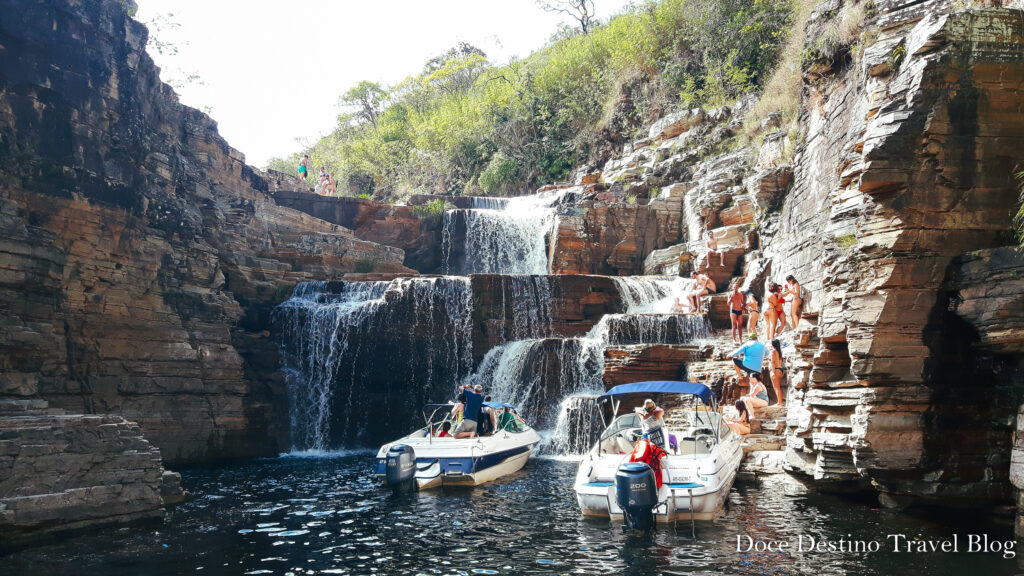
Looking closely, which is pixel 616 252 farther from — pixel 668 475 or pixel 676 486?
pixel 676 486

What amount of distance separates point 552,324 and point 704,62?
63.2ft

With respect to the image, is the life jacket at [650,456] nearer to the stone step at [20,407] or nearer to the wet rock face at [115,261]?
the stone step at [20,407]

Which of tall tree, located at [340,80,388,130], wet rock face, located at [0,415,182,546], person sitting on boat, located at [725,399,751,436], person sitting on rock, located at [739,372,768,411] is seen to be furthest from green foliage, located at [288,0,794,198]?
wet rock face, located at [0,415,182,546]

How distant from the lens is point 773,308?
15492 millimetres

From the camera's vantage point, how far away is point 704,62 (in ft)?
109

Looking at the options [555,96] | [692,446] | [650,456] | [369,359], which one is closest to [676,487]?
[650,456]

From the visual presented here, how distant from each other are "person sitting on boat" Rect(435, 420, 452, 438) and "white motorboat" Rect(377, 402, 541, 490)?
175 millimetres

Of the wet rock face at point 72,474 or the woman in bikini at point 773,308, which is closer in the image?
the wet rock face at point 72,474

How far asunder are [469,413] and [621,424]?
3686 millimetres

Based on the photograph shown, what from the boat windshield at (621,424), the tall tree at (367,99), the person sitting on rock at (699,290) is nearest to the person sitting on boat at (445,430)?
the boat windshield at (621,424)

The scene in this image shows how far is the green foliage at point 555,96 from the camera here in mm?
31594

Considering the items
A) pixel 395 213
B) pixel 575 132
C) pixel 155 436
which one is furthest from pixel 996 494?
pixel 575 132

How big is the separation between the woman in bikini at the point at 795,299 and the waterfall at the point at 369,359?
9.92 m

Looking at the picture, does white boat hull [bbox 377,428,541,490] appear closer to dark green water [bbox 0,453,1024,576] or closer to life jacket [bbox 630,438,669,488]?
dark green water [bbox 0,453,1024,576]
